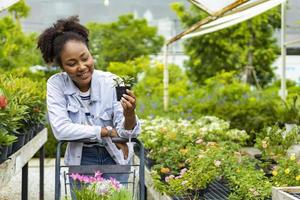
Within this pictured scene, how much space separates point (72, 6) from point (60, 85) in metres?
13.2

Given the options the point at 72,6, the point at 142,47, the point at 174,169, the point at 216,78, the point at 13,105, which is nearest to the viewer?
the point at 13,105

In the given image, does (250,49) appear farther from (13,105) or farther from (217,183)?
(13,105)

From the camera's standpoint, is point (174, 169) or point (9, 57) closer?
point (174, 169)

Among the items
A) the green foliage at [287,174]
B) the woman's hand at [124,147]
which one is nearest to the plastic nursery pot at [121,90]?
the woman's hand at [124,147]

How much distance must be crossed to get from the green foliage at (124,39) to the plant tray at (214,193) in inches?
459

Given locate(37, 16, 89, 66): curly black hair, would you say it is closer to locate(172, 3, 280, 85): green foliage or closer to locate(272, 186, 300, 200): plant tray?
locate(272, 186, 300, 200): plant tray

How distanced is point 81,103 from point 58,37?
33 cm

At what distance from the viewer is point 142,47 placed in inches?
682

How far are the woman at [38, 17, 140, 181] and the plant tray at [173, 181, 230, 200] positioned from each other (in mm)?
828

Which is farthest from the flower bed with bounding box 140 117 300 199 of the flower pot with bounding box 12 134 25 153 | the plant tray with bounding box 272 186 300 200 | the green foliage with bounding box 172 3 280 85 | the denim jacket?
the green foliage with bounding box 172 3 280 85

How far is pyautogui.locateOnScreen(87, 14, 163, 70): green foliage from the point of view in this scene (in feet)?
53.8

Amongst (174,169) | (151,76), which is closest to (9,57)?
(151,76)

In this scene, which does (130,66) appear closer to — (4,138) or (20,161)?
(20,161)

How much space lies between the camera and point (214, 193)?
3.95m
